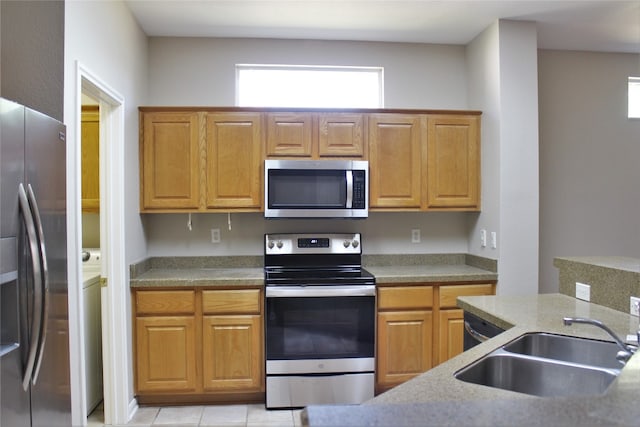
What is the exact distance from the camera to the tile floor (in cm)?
267

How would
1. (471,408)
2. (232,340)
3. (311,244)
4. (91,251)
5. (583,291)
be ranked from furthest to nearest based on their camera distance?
1. (311,244)
2. (91,251)
3. (232,340)
4. (583,291)
5. (471,408)

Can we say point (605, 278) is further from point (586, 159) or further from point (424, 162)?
point (586, 159)

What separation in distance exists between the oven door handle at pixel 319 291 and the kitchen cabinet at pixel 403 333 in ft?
0.48

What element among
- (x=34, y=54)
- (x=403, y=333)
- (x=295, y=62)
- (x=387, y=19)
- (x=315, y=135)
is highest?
(x=387, y=19)

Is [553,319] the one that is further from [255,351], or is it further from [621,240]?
[621,240]

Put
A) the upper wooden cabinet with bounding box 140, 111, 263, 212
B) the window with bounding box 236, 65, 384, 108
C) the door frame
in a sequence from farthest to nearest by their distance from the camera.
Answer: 1. the window with bounding box 236, 65, 384, 108
2. the upper wooden cabinet with bounding box 140, 111, 263, 212
3. the door frame

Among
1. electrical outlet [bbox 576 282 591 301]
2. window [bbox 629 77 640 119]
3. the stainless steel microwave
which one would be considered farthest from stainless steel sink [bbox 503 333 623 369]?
window [bbox 629 77 640 119]

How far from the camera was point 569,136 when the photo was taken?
144 inches

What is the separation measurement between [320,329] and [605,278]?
1.68 meters

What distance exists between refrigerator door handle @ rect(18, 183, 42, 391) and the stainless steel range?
5.06 feet

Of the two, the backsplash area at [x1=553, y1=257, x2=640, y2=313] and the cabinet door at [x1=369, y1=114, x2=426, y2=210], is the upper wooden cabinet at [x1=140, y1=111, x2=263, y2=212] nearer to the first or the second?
the cabinet door at [x1=369, y1=114, x2=426, y2=210]

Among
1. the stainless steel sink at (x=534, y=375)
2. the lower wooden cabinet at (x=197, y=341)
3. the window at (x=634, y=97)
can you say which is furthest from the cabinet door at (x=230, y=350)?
the window at (x=634, y=97)

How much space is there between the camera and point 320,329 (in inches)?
113

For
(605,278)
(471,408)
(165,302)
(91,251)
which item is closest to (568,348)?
(605,278)
